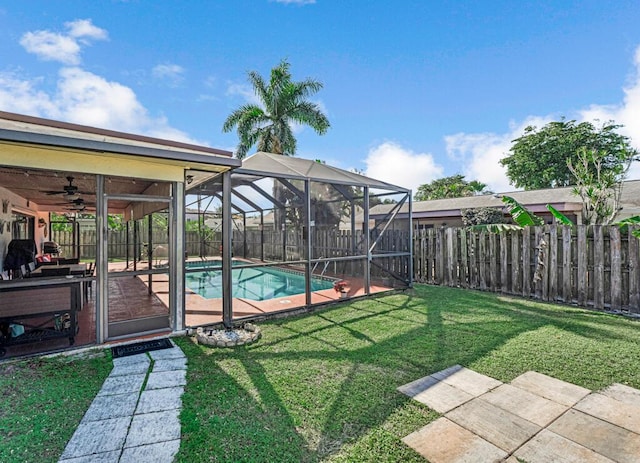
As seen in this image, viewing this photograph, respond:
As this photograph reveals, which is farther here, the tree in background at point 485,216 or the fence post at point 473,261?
the tree in background at point 485,216

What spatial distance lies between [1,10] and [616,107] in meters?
32.2

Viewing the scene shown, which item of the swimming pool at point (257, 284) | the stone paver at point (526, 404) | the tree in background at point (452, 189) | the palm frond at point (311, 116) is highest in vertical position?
the palm frond at point (311, 116)

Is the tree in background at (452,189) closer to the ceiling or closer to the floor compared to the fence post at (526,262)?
closer to the ceiling

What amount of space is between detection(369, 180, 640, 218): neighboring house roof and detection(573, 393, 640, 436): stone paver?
6.35 meters

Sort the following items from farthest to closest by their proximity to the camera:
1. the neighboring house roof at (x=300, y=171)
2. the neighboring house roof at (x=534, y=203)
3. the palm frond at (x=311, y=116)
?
the palm frond at (x=311, y=116), the neighboring house roof at (x=534, y=203), the neighboring house roof at (x=300, y=171)

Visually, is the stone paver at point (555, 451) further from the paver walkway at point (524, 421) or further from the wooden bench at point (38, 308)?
the wooden bench at point (38, 308)

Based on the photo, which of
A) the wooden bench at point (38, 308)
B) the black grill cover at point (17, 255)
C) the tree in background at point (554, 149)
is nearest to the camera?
the wooden bench at point (38, 308)

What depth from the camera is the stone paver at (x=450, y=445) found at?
2525mm

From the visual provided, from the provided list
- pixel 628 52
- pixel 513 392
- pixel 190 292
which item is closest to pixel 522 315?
→ pixel 513 392

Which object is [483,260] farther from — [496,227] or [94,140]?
[94,140]

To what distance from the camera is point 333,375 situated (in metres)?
3.96

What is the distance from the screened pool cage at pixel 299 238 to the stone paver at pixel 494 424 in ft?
13.8

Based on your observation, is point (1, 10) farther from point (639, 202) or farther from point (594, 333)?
point (639, 202)

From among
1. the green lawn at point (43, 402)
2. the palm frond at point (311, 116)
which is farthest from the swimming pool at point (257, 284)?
the palm frond at point (311, 116)
